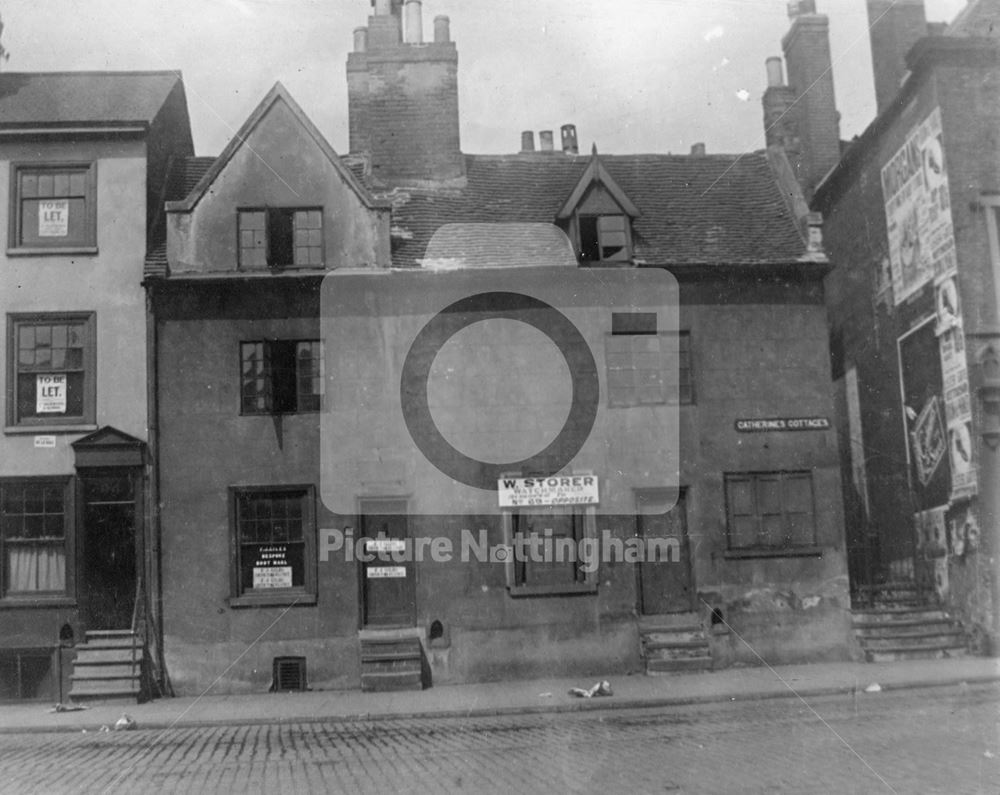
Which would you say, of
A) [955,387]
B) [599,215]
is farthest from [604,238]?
[955,387]

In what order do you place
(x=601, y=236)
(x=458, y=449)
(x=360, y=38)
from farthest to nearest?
(x=360, y=38)
(x=601, y=236)
(x=458, y=449)

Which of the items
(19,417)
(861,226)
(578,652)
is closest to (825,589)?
(578,652)

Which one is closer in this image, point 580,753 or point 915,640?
point 580,753

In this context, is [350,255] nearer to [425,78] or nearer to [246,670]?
[425,78]

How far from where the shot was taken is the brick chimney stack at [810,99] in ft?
85.2

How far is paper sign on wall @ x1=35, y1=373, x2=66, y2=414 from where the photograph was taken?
19172 mm

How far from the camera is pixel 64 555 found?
18.9 meters

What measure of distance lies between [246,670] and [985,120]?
16268mm

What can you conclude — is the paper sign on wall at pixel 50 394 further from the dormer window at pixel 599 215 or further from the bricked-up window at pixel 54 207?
the dormer window at pixel 599 215

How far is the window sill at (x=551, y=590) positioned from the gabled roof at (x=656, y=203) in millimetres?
5959

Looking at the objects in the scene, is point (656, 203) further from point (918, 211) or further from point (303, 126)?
point (303, 126)

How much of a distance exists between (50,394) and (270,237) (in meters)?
4.71

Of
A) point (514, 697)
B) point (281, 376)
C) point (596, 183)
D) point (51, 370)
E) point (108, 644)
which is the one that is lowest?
point (514, 697)

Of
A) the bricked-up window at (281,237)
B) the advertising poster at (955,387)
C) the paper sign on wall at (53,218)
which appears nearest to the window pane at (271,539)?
the bricked-up window at (281,237)
